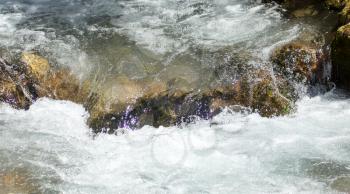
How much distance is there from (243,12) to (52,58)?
4.04m

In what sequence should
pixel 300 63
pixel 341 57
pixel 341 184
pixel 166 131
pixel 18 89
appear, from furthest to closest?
pixel 18 89 → pixel 300 63 → pixel 341 57 → pixel 166 131 → pixel 341 184

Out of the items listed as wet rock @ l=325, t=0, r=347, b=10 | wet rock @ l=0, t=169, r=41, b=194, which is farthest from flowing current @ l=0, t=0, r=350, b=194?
wet rock @ l=325, t=0, r=347, b=10

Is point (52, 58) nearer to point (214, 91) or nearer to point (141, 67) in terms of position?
point (141, 67)

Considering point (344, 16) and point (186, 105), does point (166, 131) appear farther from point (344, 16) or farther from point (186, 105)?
point (344, 16)

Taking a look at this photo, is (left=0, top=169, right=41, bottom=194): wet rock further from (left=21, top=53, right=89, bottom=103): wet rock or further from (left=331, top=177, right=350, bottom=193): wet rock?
(left=331, top=177, right=350, bottom=193): wet rock

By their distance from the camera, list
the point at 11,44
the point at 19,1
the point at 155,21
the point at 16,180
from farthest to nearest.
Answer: the point at 19,1, the point at 155,21, the point at 11,44, the point at 16,180

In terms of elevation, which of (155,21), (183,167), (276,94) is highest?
(155,21)

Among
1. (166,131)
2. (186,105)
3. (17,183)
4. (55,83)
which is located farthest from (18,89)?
(186,105)

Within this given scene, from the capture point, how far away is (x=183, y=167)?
6.23 metres

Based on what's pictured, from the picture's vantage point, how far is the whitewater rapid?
5.81 m

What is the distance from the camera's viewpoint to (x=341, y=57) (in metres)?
7.40

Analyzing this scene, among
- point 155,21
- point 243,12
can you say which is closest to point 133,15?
point 155,21

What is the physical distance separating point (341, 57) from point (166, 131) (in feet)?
10.2

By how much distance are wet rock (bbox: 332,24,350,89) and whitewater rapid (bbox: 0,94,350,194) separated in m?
0.36
